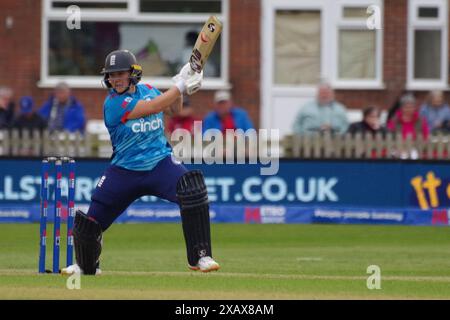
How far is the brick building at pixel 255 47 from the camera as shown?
25.1 meters

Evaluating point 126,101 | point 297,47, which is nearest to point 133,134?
point 126,101

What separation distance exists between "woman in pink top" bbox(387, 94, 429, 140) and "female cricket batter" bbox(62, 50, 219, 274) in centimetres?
995

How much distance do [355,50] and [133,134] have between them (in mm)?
13564

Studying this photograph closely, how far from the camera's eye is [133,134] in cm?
1237

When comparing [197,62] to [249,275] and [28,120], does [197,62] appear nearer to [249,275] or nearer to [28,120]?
[249,275]

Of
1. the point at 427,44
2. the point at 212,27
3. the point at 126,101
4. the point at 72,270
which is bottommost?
the point at 72,270

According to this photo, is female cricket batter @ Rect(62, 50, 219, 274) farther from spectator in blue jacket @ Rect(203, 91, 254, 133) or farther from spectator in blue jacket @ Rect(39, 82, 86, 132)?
spectator in blue jacket @ Rect(39, 82, 86, 132)

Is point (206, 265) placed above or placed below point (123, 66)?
below

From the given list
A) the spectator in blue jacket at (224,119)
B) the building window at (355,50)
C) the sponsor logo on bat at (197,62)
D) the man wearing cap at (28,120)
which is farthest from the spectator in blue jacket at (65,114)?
the sponsor logo on bat at (197,62)

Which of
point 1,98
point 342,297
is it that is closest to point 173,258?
point 342,297

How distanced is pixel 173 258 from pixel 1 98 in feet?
26.0

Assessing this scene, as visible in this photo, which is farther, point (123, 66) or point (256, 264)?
point (256, 264)

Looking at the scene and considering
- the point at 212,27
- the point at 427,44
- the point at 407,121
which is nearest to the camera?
the point at 212,27

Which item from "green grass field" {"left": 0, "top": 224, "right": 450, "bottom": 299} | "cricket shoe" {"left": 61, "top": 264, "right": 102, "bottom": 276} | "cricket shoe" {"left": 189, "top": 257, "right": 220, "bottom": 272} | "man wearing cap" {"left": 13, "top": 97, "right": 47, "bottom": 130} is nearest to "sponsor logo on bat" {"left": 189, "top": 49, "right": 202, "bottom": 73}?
"cricket shoe" {"left": 189, "top": 257, "right": 220, "bottom": 272}
